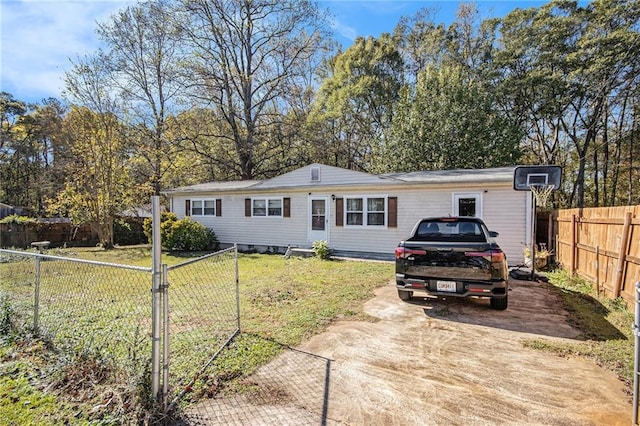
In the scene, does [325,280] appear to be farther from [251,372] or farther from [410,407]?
[410,407]

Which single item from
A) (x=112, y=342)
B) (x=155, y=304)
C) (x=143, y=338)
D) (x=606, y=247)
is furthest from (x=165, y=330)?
(x=606, y=247)

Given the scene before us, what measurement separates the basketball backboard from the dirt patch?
5272 mm

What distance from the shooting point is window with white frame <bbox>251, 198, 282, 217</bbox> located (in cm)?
1355

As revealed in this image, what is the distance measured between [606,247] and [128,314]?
27.4 feet

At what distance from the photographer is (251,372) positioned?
3307 millimetres

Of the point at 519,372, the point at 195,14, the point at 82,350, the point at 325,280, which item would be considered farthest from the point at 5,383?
the point at 195,14

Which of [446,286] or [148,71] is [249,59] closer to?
[148,71]

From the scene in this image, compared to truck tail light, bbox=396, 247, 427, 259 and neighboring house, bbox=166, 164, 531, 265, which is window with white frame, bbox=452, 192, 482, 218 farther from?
truck tail light, bbox=396, 247, 427, 259

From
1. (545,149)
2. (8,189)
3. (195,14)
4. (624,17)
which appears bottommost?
(8,189)

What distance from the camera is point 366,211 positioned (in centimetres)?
1175

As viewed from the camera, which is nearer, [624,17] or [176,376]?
[176,376]

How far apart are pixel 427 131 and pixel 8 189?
3647cm

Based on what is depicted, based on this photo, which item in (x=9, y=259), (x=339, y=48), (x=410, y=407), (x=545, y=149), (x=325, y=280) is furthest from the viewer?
(x=339, y=48)

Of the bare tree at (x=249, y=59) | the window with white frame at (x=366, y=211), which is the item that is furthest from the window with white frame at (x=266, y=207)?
the bare tree at (x=249, y=59)
